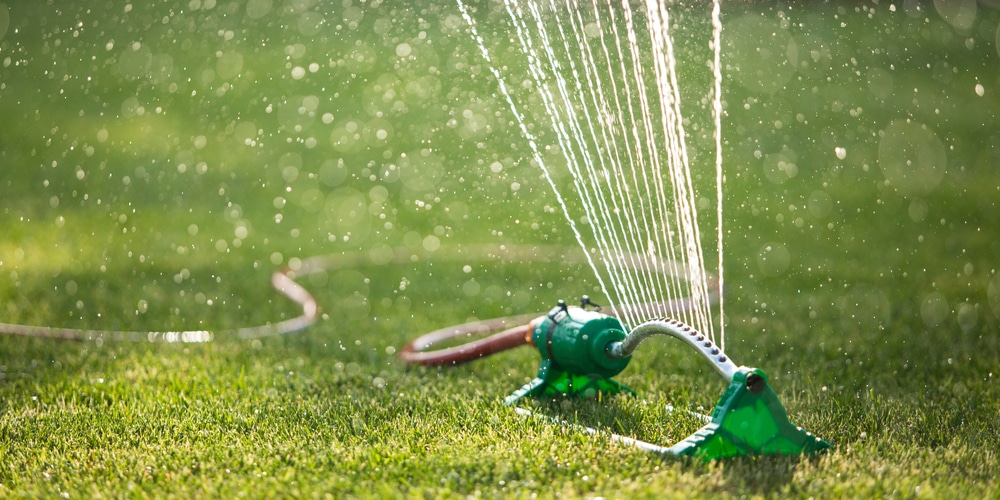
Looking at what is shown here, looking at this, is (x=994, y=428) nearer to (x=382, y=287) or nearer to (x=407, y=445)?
(x=407, y=445)

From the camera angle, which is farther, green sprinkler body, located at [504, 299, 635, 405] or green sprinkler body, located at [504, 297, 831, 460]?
green sprinkler body, located at [504, 299, 635, 405]

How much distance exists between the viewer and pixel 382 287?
5.28m

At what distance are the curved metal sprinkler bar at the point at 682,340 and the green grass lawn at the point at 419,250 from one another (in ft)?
0.70

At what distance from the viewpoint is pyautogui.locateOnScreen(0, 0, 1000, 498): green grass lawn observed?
265 cm

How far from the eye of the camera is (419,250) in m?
6.14

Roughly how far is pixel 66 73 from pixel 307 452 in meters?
11.7

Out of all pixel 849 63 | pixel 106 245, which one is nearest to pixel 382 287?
pixel 106 245

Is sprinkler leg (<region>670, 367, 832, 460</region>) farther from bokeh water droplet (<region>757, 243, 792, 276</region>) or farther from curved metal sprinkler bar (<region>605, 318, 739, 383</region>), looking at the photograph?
bokeh water droplet (<region>757, 243, 792, 276</region>)

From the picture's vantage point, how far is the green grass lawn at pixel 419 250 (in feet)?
8.70

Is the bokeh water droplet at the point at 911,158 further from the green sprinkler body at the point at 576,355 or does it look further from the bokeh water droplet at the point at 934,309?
the green sprinkler body at the point at 576,355

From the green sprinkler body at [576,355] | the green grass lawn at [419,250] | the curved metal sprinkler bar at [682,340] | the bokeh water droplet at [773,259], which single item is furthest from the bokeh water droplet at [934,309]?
the curved metal sprinkler bar at [682,340]

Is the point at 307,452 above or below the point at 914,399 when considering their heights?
above

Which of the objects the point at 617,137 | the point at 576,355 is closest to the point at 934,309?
the point at 576,355

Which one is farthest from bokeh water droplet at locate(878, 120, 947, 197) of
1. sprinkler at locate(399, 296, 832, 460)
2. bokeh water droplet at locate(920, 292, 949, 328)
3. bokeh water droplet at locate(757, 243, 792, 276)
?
sprinkler at locate(399, 296, 832, 460)
